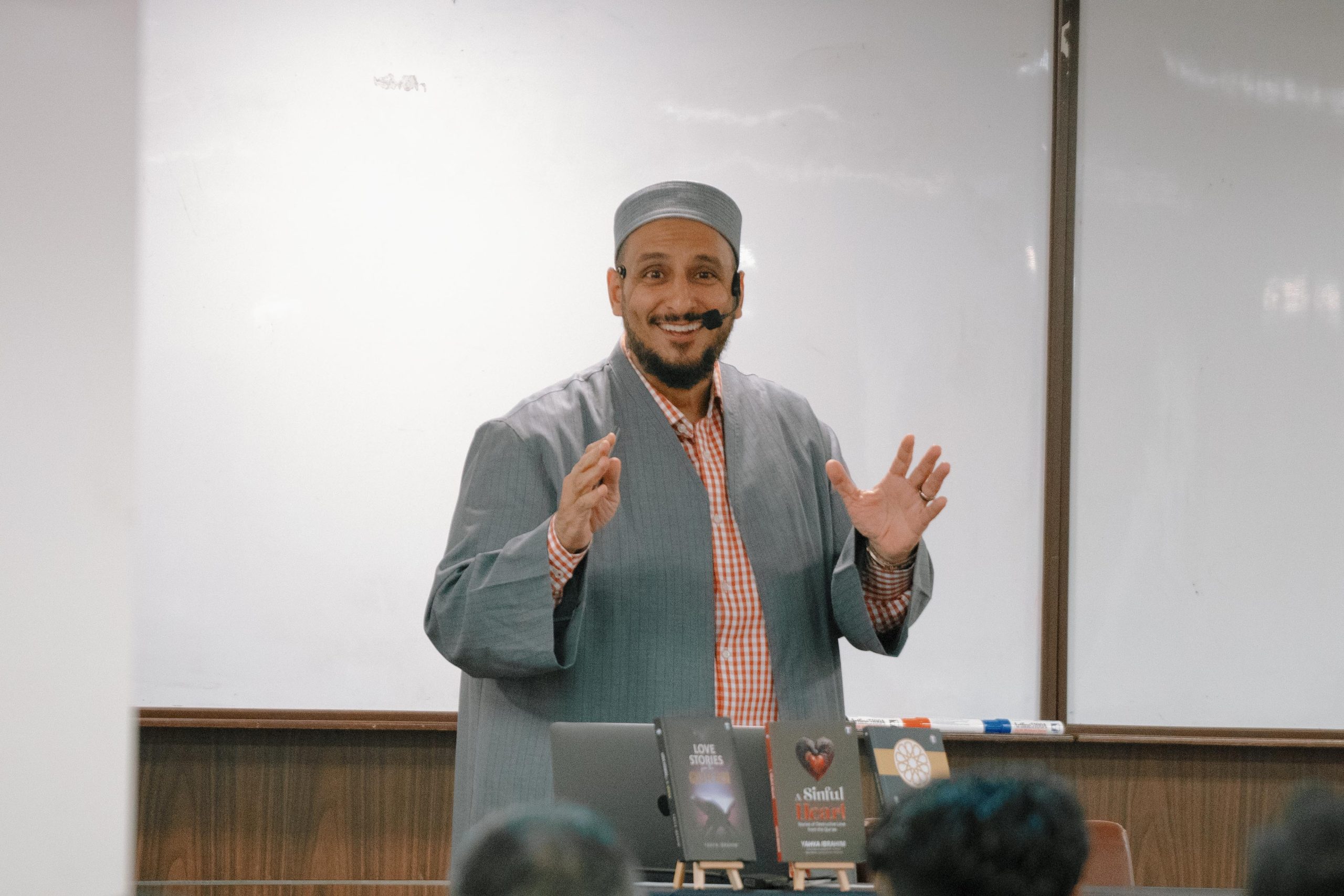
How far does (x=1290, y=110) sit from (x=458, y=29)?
2205mm

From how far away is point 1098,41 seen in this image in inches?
142

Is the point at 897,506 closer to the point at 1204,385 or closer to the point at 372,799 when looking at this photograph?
the point at 1204,385

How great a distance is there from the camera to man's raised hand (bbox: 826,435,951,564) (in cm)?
232

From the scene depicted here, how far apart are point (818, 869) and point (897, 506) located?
0.70 metres

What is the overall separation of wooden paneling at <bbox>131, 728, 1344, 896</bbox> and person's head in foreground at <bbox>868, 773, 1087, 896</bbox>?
251 centimetres

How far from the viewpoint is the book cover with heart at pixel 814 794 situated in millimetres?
1845

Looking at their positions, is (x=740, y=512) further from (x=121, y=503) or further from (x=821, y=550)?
(x=121, y=503)

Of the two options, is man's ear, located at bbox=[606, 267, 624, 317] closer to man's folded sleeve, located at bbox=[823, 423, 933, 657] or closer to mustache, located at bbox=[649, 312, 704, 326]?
mustache, located at bbox=[649, 312, 704, 326]

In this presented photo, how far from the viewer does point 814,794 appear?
1869mm

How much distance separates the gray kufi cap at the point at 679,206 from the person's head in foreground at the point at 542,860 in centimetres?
178

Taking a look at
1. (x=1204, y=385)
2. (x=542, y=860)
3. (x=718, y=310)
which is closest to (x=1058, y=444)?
(x=1204, y=385)

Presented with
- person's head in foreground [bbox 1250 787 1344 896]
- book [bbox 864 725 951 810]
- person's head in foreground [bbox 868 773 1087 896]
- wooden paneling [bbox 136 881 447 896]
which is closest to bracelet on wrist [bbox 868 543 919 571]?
book [bbox 864 725 951 810]

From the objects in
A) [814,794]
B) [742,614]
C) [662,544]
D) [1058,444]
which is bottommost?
[814,794]

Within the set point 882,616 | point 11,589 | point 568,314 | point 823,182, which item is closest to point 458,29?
point 568,314
